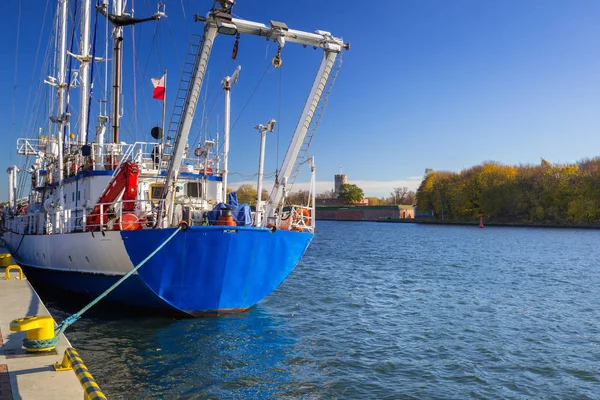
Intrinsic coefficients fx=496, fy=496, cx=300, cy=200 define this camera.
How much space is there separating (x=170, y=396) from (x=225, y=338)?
4.22 meters

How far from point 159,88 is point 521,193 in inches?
4470

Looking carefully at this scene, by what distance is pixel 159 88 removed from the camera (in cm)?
2169

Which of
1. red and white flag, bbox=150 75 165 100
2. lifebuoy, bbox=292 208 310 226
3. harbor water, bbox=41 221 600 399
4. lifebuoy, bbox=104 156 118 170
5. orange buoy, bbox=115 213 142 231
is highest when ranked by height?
red and white flag, bbox=150 75 165 100

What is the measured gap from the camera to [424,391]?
A: 11.2 metres

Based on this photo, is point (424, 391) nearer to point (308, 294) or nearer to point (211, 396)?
point (211, 396)

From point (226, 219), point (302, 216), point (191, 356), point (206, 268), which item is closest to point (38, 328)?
point (191, 356)

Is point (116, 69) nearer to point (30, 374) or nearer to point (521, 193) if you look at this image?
point (30, 374)

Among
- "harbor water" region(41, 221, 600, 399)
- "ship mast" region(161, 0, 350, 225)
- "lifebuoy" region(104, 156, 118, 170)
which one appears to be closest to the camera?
"harbor water" region(41, 221, 600, 399)

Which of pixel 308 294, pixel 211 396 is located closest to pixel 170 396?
pixel 211 396

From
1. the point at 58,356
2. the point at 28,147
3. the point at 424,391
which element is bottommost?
the point at 424,391

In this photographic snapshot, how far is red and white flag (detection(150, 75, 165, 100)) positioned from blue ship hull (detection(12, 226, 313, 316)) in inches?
335

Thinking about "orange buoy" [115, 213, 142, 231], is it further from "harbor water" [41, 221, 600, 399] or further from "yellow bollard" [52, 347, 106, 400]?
"yellow bollard" [52, 347, 106, 400]

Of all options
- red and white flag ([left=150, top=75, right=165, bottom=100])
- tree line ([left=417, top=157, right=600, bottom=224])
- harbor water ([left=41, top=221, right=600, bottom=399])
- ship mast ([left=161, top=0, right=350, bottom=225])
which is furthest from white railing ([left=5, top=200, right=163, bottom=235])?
tree line ([left=417, top=157, right=600, bottom=224])

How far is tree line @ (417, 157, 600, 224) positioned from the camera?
109 meters
